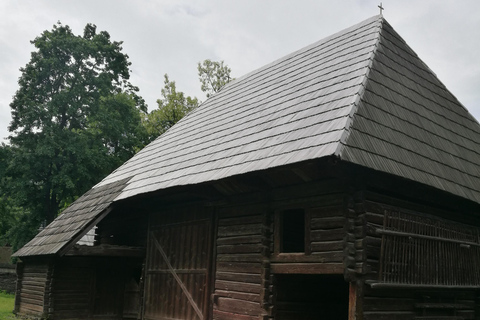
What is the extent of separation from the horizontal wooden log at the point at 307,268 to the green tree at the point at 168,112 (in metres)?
20.1

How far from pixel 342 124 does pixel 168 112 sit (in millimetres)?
21092

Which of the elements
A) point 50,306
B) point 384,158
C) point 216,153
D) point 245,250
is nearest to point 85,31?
point 50,306

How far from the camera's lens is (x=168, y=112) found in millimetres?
27469

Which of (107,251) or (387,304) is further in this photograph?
(107,251)

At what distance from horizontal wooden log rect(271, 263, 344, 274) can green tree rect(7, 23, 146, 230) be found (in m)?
14.3

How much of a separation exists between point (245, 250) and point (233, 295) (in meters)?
0.81

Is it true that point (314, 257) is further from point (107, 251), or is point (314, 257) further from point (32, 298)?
point (32, 298)

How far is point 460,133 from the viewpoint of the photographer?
1004cm

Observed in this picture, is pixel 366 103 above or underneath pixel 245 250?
above

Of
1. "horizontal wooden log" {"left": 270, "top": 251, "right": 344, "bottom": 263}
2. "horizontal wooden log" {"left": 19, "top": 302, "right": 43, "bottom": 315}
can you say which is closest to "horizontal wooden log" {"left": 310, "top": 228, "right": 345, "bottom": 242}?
"horizontal wooden log" {"left": 270, "top": 251, "right": 344, "bottom": 263}

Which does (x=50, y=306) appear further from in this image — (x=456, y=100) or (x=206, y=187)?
(x=456, y=100)

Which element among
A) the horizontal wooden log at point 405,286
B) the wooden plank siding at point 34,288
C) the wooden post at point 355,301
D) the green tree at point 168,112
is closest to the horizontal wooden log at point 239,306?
the wooden post at point 355,301

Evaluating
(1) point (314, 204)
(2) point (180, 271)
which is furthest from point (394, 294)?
(2) point (180, 271)

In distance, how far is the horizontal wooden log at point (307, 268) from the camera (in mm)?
7027
